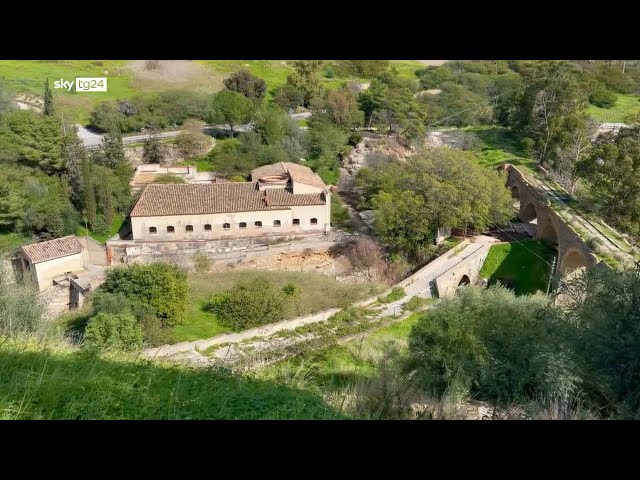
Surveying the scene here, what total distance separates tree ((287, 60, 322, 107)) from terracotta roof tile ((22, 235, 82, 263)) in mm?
23825

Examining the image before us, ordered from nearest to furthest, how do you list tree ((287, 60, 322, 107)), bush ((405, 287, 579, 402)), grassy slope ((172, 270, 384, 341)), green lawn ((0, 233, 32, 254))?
bush ((405, 287, 579, 402)), grassy slope ((172, 270, 384, 341)), green lawn ((0, 233, 32, 254)), tree ((287, 60, 322, 107))

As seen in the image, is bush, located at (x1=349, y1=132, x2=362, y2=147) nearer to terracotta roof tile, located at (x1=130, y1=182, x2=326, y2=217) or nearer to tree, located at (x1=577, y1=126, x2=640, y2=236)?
terracotta roof tile, located at (x1=130, y1=182, x2=326, y2=217)

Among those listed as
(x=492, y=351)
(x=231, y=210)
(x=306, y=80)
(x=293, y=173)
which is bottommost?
(x=231, y=210)

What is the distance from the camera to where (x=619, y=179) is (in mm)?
20234

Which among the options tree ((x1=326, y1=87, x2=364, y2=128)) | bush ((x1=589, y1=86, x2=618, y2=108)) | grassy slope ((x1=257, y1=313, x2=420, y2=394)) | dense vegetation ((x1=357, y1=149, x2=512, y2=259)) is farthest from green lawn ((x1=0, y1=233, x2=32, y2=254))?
bush ((x1=589, y1=86, x2=618, y2=108))

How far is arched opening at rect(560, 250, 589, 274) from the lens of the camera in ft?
60.3

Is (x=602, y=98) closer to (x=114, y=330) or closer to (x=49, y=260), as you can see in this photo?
(x=49, y=260)

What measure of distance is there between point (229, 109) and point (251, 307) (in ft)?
66.0

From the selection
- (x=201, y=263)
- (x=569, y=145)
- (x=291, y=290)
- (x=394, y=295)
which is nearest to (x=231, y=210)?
(x=201, y=263)

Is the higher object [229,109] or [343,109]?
[229,109]

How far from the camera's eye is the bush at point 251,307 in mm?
16047

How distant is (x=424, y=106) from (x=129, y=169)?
2128cm

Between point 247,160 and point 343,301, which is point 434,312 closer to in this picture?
point 343,301

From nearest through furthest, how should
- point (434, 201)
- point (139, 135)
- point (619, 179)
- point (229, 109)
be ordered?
point (619, 179)
point (434, 201)
point (139, 135)
point (229, 109)
